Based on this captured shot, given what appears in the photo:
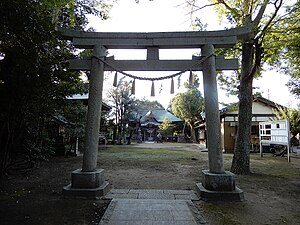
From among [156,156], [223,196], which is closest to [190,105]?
[156,156]

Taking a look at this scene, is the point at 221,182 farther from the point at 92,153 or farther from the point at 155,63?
the point at 155,63

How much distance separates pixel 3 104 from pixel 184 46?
15.7 ft

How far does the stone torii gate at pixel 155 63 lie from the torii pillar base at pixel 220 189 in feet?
0.49

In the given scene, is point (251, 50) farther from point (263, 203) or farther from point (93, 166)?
point (93, 166)

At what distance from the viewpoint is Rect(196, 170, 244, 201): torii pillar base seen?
4.67 metres

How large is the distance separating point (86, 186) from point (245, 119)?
588 centimetres

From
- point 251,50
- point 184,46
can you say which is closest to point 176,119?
point 251,50

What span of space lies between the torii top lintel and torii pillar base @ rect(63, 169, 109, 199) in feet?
10.5

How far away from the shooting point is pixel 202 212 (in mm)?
3996

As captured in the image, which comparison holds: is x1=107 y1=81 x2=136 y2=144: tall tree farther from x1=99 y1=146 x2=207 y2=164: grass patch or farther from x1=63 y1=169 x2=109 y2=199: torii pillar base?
x1=63 y1=169 x2=109 y2=199: torii pillar base

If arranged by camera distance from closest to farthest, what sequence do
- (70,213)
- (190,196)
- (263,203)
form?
(70,213) < (263,203) < (190,196)

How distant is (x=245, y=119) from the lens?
25.6 ft

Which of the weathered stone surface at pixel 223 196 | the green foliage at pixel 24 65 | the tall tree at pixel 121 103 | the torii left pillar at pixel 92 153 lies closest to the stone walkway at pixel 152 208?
the weathered stone surface at pixel 223 196

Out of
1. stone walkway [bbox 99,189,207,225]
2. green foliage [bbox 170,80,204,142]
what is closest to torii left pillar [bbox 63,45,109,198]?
stone walkway [bbox 99,189,207,225]
